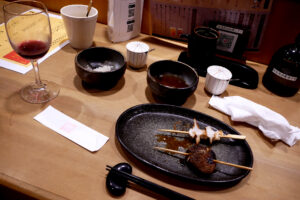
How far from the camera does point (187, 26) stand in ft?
4.42

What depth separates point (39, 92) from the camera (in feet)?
3.15

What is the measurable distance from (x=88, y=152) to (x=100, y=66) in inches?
19.0

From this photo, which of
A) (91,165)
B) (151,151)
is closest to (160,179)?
(151,151)

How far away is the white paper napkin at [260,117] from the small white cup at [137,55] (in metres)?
0.39

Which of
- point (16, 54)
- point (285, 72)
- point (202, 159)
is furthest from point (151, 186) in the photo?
point (16, 54)

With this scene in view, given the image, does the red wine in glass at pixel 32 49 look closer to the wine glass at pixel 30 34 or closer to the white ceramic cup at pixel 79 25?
the wine glass at pixel 30 34

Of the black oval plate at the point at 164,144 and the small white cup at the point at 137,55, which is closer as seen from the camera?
the black oval plate at the point at 164,144

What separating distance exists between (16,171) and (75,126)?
0.77ft

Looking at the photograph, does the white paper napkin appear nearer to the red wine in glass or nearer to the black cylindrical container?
the black cylindrical container

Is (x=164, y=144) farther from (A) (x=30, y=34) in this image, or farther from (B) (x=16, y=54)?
(B) (x=16, y=54)

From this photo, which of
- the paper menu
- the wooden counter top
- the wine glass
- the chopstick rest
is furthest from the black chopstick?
the paper menu

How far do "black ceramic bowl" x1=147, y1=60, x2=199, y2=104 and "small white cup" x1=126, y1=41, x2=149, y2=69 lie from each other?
121mm

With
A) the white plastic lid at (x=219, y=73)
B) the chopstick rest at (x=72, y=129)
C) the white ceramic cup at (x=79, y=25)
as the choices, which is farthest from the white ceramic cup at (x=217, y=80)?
the white ceramic cup at (x=79, y=25)

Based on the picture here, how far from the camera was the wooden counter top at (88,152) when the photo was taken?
2.24ft
